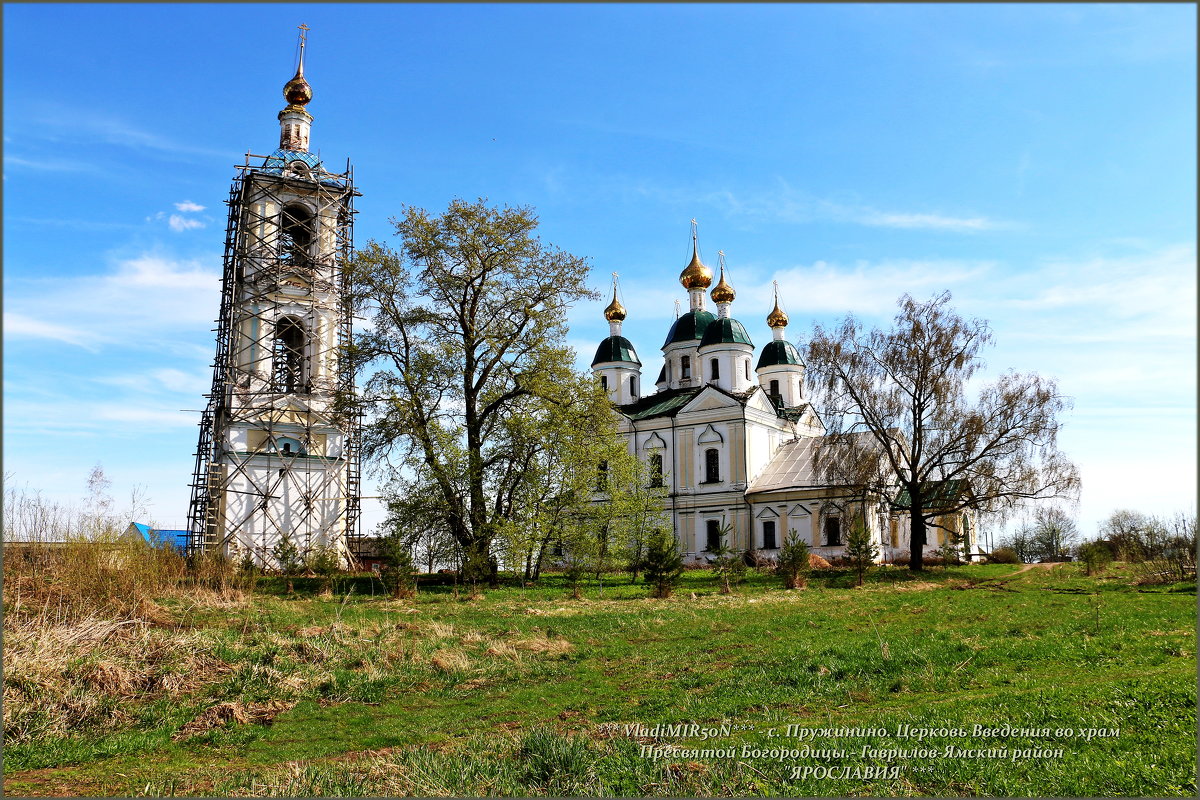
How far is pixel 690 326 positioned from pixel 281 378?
2485cm

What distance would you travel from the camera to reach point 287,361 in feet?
98.4

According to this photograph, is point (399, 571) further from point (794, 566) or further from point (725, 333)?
point (725, 333)

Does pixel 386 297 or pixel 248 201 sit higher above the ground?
pixel 248 201

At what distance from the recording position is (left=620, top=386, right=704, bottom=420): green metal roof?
4391cm

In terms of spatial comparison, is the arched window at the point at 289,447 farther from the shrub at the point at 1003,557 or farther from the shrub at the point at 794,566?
the shrub at the point at 1003,557

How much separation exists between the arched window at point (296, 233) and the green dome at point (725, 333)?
848 inches

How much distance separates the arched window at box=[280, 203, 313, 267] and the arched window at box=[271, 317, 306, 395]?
228cm

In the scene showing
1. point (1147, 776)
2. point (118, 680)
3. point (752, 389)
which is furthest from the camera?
point (752, 389)

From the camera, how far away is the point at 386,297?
24016mm

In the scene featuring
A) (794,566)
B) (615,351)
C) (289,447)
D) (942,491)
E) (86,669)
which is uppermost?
(615,351)

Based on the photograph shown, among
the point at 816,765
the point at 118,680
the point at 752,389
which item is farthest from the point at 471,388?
the point at 752,389

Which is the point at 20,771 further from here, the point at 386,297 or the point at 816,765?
the point at 386,297

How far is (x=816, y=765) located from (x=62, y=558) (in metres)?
11.6

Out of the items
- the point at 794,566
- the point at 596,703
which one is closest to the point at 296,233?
the point at 794,566
